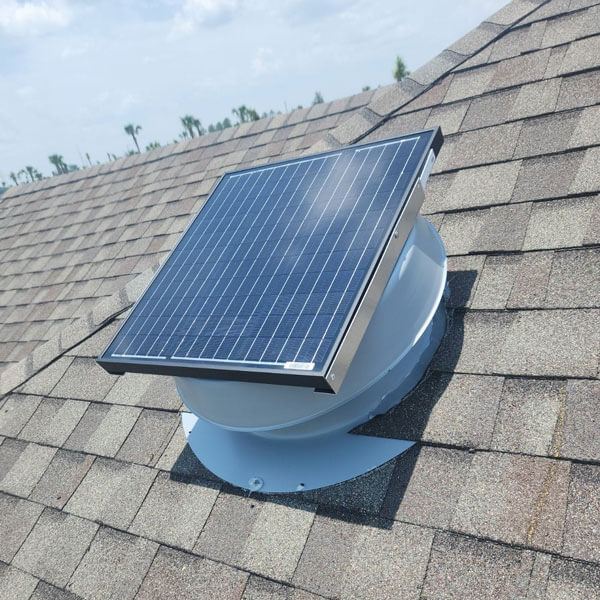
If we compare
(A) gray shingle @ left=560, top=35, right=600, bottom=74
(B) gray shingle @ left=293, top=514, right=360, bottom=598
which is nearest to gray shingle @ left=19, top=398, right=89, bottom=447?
(B) gray shingle @ left=293, top=514, right=360, bottom=598

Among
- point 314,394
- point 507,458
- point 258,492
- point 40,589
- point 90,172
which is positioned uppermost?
point 314,394

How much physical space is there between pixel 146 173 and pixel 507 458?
13398mm

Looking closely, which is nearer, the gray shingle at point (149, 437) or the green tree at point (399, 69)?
the gray shingle at point (149, 437)

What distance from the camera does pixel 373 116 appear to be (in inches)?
282

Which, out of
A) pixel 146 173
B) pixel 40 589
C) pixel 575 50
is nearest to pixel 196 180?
pixel 146 173

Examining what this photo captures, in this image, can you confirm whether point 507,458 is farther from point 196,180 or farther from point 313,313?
point 196,180

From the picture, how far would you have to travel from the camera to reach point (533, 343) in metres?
3.71

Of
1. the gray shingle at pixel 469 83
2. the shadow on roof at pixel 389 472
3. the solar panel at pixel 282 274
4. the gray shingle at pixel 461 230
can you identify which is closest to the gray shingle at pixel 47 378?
the solar panel at pixel 282 274

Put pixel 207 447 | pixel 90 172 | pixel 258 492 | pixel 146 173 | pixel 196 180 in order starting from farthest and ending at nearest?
pixel 90 172, pixel 146 173, pixel 196 180, pixel 207 447, pixel 258 492

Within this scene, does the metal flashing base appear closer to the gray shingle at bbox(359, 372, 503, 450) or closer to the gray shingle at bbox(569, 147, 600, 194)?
the gray shingle at bbox(359, 372, 503, 450)

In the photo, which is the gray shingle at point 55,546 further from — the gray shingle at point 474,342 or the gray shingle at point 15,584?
the gray shingle at point 474,342

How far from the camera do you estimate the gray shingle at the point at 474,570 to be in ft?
8.95

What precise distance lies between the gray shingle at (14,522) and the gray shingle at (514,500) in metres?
4.17

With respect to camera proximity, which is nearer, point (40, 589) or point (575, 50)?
point (40, 589)
